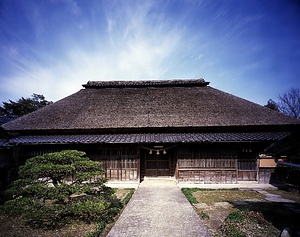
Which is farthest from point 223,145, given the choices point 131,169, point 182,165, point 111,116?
point 111,116

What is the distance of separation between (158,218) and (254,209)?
13.7 ft

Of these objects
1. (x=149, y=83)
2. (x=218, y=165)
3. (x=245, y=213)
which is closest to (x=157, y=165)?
(x=218, y=165)

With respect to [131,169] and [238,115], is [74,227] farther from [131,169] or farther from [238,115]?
[238,115]

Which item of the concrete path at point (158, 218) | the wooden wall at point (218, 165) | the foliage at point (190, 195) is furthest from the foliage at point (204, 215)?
the wooden wall at point (218, 165)

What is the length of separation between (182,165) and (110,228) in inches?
287

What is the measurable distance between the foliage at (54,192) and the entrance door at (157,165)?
6.55 metres

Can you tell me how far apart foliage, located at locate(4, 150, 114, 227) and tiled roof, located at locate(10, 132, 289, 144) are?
4.92 meters

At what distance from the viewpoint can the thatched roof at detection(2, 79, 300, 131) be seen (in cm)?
1252

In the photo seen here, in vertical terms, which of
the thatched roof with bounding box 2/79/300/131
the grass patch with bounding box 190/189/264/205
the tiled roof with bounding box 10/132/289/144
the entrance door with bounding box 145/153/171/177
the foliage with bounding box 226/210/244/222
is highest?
the thatched roof with bounding box 2/79/300/131

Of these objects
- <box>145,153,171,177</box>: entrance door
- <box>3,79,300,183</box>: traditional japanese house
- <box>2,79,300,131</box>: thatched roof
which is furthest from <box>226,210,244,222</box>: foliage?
<box>145,153,171,177</box>: entrance door

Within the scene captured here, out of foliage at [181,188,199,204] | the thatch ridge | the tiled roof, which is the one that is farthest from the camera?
the thatch ridge

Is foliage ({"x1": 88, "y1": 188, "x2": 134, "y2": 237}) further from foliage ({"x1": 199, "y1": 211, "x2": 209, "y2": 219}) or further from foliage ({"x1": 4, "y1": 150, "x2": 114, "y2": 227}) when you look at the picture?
foliage ({"x1": 199, "y1": 211, "x2": 209, "y2": 219})

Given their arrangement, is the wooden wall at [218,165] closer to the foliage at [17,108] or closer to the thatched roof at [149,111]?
the thatched roof at [149,111]

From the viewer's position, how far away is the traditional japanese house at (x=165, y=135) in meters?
11.6
